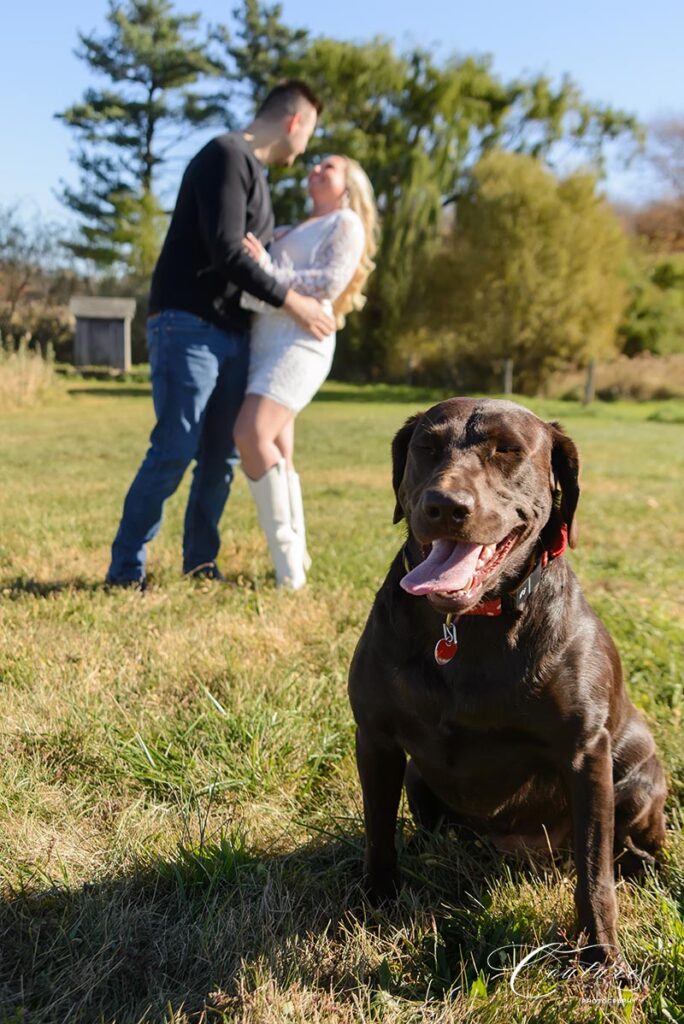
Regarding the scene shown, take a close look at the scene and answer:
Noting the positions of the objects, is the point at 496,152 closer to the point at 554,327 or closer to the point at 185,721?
the point at 554,327

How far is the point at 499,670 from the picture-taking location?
203cm

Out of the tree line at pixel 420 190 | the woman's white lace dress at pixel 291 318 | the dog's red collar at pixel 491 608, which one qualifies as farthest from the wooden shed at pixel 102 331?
the dog's red collar at pixel 491 608

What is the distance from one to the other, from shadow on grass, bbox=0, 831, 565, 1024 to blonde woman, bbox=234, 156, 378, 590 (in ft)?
8.77

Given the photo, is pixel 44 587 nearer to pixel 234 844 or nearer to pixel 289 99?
pixel 234 844

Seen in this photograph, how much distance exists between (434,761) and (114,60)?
41828 millimetres

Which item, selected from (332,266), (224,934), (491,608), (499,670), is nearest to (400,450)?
(491,608)

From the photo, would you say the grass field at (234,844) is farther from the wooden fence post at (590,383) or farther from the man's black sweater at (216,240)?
the wooden fence post at (590,383)

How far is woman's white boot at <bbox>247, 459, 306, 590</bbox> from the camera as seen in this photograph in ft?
16.2

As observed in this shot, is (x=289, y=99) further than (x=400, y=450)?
Yes

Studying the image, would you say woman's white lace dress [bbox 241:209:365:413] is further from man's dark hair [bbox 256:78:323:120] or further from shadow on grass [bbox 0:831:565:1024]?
shadow on grass [bbox 0:831:565:1024]

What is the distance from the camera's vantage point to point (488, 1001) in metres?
1.84

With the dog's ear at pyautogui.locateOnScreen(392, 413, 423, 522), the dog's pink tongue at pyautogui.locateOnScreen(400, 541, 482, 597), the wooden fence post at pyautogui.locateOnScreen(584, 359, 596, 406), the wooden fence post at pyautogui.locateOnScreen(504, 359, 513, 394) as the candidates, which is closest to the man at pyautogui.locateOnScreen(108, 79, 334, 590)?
the dog's ear at pyautogui.locateOnScreen(392, 413, 423, 522)

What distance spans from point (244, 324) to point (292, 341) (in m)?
0.32

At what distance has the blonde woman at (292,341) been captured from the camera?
479cm
